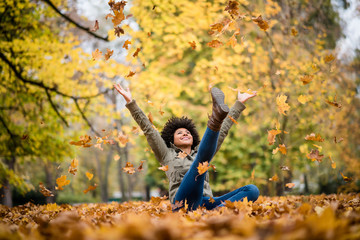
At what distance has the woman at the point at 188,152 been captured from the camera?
7.45 ft

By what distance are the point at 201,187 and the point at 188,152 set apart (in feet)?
2.45

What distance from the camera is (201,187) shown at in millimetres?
2547

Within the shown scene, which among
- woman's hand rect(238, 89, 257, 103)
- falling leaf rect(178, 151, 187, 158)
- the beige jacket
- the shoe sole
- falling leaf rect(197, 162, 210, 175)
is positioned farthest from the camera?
woman's hand rect(238, 89, 257, 103)

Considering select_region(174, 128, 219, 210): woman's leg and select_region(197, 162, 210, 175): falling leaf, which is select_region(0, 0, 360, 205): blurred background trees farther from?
select_region(197, 162, 210, 175): falling leaf

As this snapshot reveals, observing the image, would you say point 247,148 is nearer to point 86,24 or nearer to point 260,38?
point 260,38

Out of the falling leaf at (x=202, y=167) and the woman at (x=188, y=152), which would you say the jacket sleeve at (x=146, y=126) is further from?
the falling leaf at (x=202, y=167)

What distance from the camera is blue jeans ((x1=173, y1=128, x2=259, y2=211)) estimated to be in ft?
7.47

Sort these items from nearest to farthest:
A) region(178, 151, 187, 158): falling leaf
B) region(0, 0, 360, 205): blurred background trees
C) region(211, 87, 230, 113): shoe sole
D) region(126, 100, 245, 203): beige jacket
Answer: region(211, 87, 230, 113): shoe sole → region(126, 100, 245, 203): beige jacket → region(178, 151, 187, 158): falling leaf → region(0, 0, 360, 205): blurred background trees

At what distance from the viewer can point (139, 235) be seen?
1059 mm

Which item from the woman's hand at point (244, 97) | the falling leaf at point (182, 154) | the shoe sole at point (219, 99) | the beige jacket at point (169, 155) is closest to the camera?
the shoe sole at point (219, 99)

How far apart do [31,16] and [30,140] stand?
9.09 ft

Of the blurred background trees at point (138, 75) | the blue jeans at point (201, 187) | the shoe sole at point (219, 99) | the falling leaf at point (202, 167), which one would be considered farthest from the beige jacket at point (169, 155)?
the blurred background trees at point (138, 75)

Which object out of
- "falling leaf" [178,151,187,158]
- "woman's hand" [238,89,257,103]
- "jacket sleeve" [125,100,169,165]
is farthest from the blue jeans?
"woman's hand" [238,89,257,103]

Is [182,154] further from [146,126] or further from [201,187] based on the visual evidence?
[201,187]
